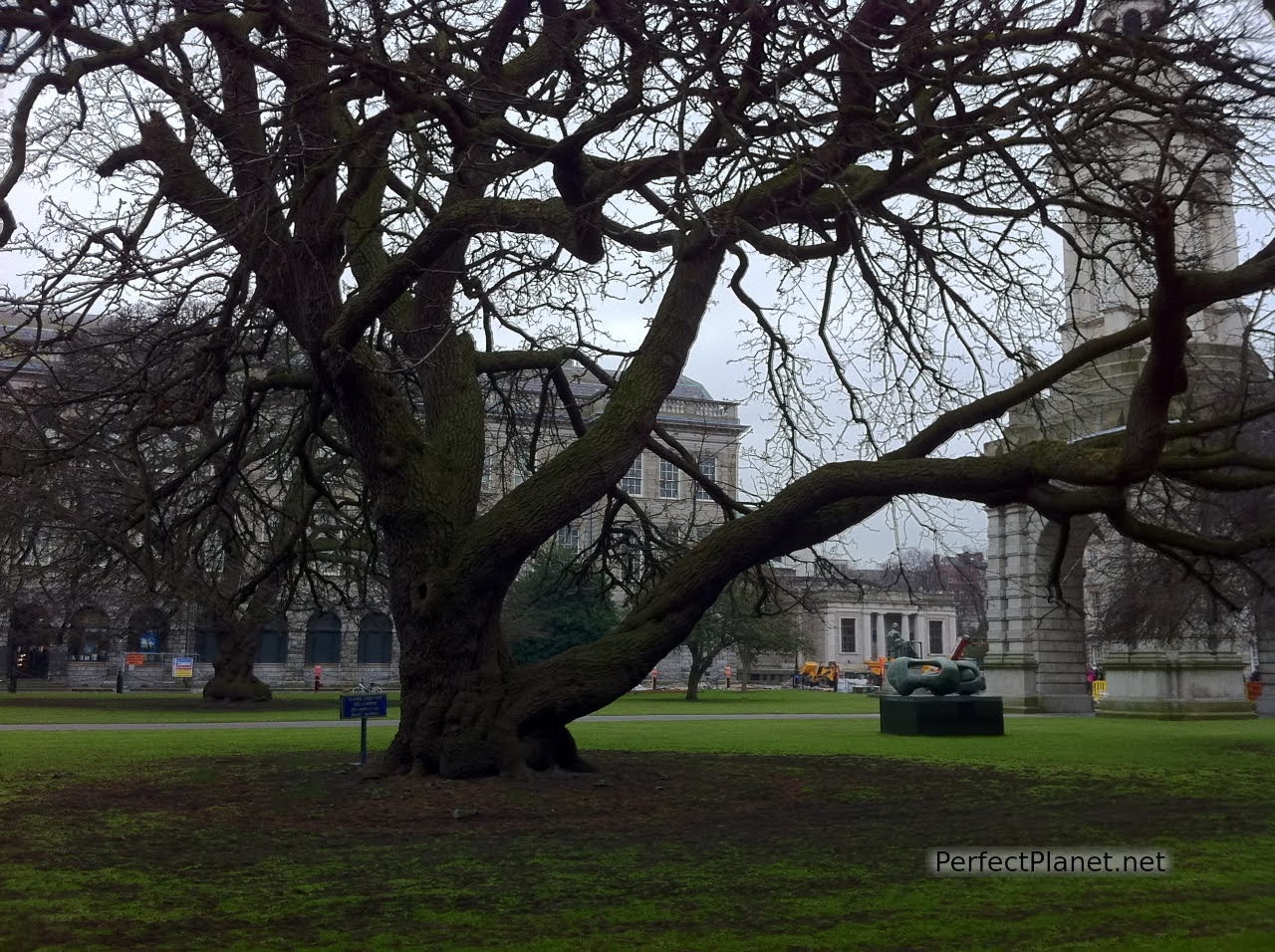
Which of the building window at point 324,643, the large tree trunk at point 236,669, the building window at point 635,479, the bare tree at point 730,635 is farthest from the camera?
the building window at point 324,643

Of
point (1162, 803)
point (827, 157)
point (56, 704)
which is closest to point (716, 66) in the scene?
point (827, 157)

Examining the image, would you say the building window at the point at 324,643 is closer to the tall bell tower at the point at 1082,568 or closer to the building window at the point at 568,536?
the building window at the point at 568,536

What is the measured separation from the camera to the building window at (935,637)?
9175cm

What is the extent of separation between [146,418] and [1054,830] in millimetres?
8926

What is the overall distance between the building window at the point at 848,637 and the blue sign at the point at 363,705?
271 ft

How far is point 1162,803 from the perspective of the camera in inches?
440

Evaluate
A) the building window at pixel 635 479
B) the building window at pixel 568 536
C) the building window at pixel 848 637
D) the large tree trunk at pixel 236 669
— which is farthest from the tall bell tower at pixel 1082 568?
the building window at pixel 848 637

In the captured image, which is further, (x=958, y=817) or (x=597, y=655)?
(x=597, y=655)

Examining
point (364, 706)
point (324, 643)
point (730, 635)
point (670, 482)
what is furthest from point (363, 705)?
point (324, 643)

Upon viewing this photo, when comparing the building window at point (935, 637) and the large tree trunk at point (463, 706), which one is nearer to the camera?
the large tree trunk at point (463, 706)

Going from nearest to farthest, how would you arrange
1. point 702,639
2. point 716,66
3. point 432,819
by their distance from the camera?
point 716,66, point 432,819, point 702,639

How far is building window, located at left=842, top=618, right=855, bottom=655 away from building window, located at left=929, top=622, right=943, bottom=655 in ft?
20.3

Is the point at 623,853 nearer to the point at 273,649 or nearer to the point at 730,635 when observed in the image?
the point at 730,635

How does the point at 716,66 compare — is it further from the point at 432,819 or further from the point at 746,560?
the point at 432,819
